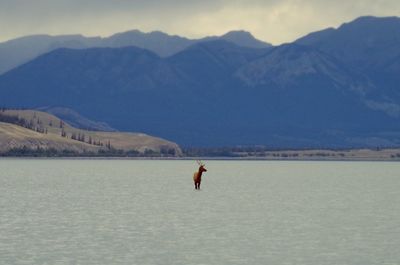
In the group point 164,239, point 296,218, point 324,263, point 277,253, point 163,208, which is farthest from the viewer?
point 163,208

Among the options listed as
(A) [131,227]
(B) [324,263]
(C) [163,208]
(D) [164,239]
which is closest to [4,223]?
(A) [131,227]

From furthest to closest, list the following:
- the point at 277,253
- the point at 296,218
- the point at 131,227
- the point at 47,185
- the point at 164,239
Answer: the point at 47,185
the point at 296,218
the point at 131,227
the point at 164,239
the point at 277,253

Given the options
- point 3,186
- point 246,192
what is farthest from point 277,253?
point 3,186

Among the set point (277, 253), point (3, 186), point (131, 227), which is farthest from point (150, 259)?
point (3, 186)

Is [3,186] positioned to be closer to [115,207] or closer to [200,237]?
[115,207]

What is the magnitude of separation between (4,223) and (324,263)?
26.1m

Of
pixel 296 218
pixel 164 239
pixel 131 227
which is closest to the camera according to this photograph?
pixel 164 239

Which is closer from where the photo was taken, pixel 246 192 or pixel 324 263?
pixel 324 263

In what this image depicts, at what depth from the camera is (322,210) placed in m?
86.6

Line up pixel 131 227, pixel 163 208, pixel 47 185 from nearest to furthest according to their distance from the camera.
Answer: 1. pixel 131 227
2. pixel 163 208
3. pixel 47 185

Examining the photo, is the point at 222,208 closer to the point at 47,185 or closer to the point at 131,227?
the point at 131,227

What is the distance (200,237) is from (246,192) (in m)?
53.2

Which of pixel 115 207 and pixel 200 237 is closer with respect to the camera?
pixel 200 237

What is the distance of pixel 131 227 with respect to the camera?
69.3m
